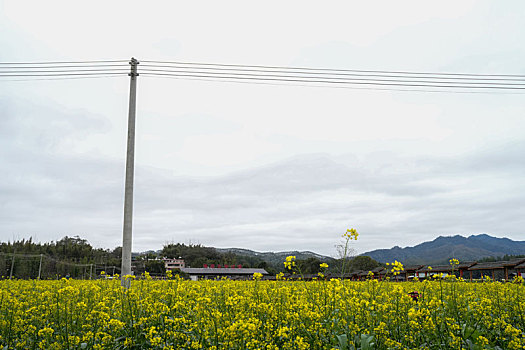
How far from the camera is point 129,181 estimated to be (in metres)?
10.3

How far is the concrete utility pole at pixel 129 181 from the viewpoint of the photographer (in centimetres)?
974

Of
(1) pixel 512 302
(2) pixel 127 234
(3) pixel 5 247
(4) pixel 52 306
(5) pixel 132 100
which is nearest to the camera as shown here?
(4) pixel 52 306

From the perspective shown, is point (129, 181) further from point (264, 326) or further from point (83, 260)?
point (83, 260)

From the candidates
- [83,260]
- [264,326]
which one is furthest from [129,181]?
[83,260]

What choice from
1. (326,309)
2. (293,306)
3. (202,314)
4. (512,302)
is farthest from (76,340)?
(512,302)

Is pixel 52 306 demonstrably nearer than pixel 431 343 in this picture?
No

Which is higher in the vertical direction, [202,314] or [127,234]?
[127,234]

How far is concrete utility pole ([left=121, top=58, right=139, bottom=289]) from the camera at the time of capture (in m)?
9.74

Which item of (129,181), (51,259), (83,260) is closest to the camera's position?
(129,181)

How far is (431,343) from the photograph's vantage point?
4.58m

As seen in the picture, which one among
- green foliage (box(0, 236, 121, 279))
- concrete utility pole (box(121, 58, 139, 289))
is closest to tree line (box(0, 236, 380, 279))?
green foliage (box(0, 236, 121, 279))

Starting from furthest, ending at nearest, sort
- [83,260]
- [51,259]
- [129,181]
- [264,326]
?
[83,260], [51,259], [129,181], [264,326]

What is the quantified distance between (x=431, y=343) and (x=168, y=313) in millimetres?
3365

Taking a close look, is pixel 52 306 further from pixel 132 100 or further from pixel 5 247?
pixel 5 247
